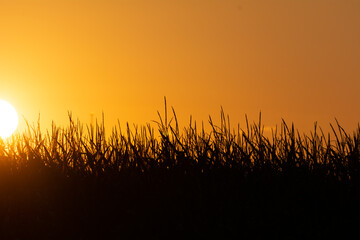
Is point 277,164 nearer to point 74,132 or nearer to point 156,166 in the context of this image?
point 156,166

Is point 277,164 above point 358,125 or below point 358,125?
below

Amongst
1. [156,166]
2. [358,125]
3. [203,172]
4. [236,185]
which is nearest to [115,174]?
[156,166]

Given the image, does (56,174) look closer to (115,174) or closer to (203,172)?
(115,174)

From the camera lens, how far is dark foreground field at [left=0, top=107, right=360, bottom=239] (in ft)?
16.8

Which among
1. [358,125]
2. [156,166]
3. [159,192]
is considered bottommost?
[159,192]

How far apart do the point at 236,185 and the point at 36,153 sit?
285 centimetres

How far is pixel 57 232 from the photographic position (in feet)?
17.4

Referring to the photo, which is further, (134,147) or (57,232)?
(134,147)

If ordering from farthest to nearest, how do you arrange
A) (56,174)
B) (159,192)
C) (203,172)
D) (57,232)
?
(56,174) < (203,172) < (159,192) < (57,232)

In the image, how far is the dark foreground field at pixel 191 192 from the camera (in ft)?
16.8

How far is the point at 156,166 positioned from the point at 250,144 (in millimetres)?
1046

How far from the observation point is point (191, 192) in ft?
18.2

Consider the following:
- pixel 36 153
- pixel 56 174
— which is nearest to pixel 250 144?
pixel 56 174

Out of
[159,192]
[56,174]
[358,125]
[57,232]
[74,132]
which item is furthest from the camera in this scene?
[74,132]
